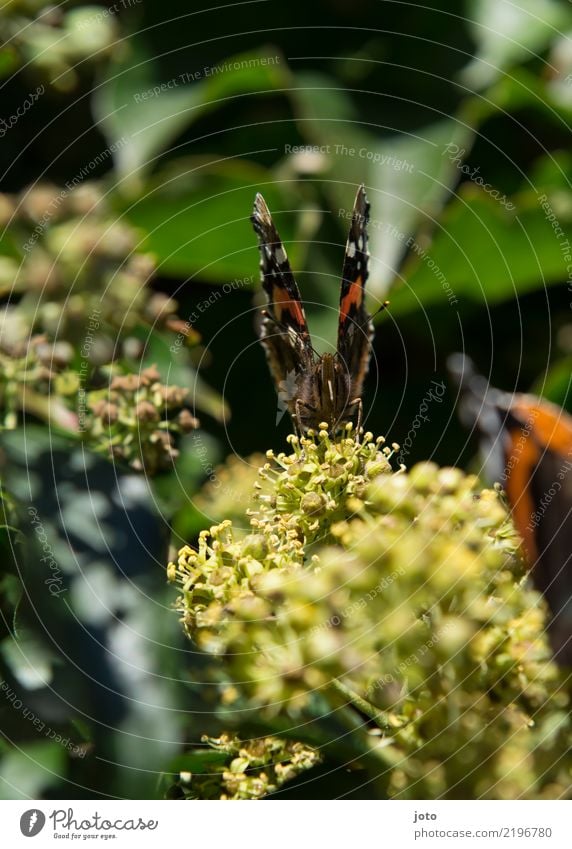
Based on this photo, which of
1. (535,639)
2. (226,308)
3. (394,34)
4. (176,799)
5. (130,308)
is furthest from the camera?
(394,34)

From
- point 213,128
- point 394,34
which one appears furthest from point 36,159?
point 394,34

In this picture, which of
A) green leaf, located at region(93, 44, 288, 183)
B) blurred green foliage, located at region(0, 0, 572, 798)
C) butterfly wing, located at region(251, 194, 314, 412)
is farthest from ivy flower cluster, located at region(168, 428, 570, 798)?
green leaf, located at region(93, 44, 288, 183)

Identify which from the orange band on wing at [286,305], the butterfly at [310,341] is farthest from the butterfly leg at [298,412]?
the orange band on wing at [286,305]

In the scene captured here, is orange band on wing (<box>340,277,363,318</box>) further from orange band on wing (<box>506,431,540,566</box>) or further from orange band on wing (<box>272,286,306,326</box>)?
orange band on wing (<box>506,431,540,566</box>)

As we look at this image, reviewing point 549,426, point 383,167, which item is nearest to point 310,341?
point 549,426

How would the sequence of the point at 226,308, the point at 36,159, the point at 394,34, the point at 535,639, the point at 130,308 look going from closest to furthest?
1. the point at 535,639
2. the point at 130,308
3. the point at 226,308
4. the point at 36,159
5. the point at 394,34
